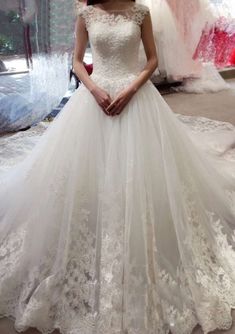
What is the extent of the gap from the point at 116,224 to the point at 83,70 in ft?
2.00

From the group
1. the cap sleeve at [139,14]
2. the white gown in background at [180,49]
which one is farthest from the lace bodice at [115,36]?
the white gown in background at [180,49]

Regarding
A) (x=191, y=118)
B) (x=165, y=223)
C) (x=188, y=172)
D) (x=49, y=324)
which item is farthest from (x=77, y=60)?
(x=191, y=118)

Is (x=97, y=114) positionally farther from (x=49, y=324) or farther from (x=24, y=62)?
(x=24, y=62)

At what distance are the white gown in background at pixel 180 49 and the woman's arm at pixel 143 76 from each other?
81.3 inches

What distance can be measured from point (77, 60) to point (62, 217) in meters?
0.61

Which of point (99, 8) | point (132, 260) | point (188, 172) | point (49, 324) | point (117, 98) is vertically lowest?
point (49, 324)

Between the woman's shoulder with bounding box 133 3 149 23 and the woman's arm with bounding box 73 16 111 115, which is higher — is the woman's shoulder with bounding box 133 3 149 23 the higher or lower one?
the higher one

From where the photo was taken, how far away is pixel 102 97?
133 cm

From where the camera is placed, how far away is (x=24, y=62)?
2908mm

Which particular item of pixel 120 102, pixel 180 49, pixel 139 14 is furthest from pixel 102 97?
pixel 180 49

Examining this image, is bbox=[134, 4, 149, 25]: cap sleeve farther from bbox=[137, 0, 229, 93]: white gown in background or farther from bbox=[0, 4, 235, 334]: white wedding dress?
bbox=[137, 0, 229, 93]: white gown in background

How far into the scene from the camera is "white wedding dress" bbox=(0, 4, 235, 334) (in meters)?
1.14

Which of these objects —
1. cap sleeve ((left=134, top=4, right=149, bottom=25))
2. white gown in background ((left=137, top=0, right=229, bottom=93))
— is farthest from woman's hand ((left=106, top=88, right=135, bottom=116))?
white gown in background ((left=137, top=0, right=229, bottom=93))

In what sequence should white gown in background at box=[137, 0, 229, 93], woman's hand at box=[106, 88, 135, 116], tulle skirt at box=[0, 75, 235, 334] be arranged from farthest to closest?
white gown in background at box=[137, 0, 229, 93], woman's hand at box=[106, 88, 135, 116], tulle skirt at box=[0, 75, 235, 334]
